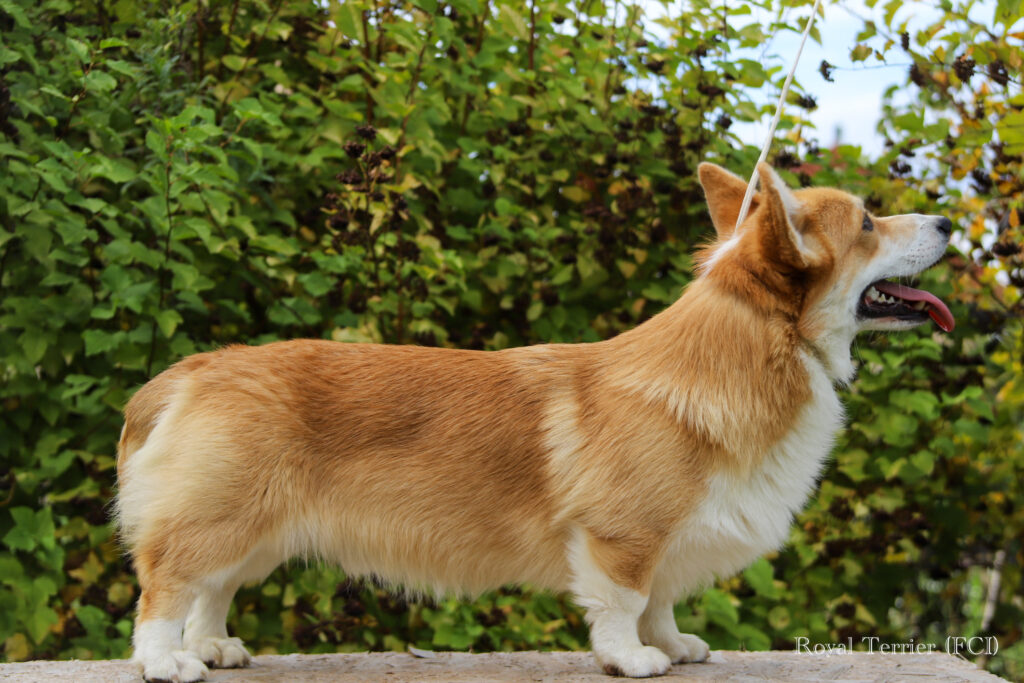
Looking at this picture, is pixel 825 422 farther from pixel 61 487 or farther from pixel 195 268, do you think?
pixel 61 487

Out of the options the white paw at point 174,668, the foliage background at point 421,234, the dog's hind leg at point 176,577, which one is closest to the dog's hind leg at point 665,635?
the foliage background at point 421,234

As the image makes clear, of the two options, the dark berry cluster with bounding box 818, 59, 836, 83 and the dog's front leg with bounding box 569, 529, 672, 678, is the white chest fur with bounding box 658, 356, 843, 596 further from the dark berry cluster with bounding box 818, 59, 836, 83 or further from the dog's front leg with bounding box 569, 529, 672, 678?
the dark berry cluster with bounding box 818, 59, 836, 83

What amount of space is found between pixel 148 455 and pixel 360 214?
1492mm

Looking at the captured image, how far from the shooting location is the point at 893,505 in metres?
5.04

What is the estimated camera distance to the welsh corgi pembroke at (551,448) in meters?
3.27

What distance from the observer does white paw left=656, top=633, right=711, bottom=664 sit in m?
3.74

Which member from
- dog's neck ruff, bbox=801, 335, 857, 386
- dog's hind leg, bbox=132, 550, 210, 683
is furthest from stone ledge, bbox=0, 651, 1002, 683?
dog's neck ruff, bbox=801, 335, 857, 386

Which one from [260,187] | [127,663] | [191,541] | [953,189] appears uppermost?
[953,189]

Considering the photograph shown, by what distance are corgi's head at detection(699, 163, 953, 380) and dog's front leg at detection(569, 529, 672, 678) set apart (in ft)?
2.99

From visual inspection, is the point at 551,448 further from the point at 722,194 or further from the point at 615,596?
the point at 722,194

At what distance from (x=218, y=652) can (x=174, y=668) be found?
372 mm

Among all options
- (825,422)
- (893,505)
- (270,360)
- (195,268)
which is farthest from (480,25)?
(893,505)

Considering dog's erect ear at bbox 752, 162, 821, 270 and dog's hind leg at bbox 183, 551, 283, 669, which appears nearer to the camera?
dog's erect ear at bbox 752, 162, 821, 270

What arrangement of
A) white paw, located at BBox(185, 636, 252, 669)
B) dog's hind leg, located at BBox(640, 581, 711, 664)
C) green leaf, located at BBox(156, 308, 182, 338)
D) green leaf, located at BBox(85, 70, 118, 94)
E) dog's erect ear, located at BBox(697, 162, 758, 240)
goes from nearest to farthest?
white paw, located at BBox(185, 636, 252, 669)
dog's hind leg, located at BBox(640, 581, 711, 664)
dog's erect ear, located at BBox(697, 162, 758, 240)
green leaf, located at BBox(85, 70, 118, 94)
green leaf, located at BBox(156, 308, 182, 338)
